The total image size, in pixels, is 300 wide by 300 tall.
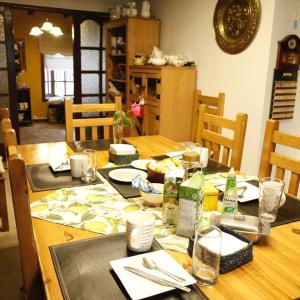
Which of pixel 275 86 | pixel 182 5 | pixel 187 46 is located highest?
pixel 182 5

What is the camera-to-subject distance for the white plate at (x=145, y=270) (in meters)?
0.79

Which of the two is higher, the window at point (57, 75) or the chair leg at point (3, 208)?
the window at point (57, 75)

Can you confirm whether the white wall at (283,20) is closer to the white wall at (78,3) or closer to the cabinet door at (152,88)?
the cabinet door at (152,88)

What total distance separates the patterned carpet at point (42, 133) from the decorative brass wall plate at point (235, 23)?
366 centimetres

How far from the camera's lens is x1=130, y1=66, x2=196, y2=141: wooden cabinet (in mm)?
3369

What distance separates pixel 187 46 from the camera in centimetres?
364

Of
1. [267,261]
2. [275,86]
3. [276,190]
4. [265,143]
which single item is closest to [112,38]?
[275,86]

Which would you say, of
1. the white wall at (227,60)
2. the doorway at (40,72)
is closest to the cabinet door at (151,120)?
the white wall at (227,60)

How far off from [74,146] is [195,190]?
1287 mm

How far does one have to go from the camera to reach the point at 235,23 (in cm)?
291

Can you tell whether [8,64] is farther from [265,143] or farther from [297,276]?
[297,276]

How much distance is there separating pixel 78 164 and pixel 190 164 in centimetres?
56

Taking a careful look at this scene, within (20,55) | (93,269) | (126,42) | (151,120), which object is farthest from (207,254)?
(20,55)

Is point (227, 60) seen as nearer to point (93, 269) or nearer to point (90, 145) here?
point (90, 145)
